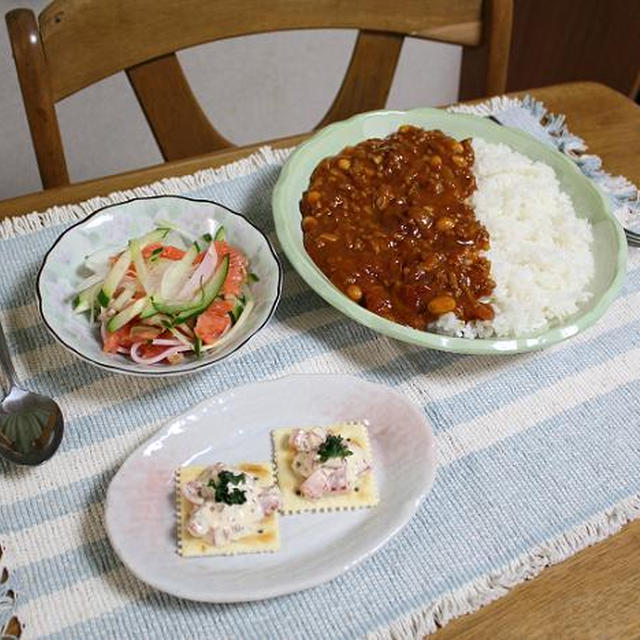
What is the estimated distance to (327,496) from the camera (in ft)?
3.68

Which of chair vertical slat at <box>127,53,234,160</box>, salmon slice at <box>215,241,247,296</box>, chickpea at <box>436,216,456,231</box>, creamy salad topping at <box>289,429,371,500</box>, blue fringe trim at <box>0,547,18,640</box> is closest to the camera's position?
blue fringe trim at <box>0,547,18,640</box>

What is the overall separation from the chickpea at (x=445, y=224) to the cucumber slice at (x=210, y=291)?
413mm

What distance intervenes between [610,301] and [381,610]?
2.23ft

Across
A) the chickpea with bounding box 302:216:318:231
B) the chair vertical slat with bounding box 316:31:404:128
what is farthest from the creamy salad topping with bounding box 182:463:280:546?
the chair vertical slat with bounding box 316:31:404:128

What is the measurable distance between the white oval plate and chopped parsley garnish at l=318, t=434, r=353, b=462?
0.07 meters

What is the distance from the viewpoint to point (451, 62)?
3568mm

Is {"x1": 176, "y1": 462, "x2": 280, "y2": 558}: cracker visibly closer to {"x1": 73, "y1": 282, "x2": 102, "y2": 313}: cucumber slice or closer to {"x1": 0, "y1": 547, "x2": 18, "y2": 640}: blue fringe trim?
{"x1": 0, "y1": 547, "x2": 18, "y2": 640}: blue fringe trim

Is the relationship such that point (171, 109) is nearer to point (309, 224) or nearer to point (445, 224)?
point (309, 224)

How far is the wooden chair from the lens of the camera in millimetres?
1588

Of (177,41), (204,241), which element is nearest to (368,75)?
(177,41)

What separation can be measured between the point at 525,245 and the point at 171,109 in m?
0.89

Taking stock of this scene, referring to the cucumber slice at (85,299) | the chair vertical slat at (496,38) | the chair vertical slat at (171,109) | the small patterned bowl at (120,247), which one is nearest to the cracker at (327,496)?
the small patterned bowl at (120,247)

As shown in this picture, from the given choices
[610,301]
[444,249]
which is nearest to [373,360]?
[444,249]

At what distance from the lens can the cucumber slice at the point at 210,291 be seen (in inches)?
Result: 49.4
